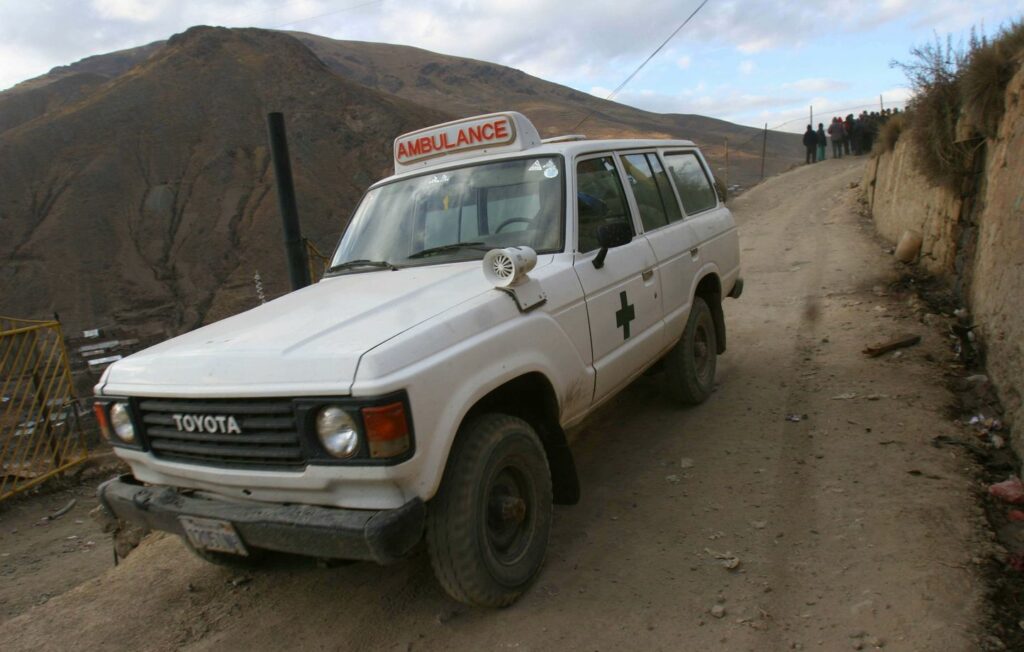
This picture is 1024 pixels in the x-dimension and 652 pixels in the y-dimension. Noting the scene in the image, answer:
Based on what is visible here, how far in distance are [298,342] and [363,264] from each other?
130 cm

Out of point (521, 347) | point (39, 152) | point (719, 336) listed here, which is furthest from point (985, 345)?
point (39, 152)

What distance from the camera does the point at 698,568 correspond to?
312 centimetres

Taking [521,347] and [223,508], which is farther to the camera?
[521,347]

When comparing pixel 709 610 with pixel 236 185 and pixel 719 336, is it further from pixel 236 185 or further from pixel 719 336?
pixel 236 185

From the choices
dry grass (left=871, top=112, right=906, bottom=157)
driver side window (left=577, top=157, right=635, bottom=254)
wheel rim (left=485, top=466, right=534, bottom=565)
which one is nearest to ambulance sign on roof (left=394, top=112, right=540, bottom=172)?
driver side window (left=577, top=157, right=635, bottom=254)

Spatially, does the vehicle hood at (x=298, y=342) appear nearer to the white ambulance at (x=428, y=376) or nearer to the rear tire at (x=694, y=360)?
the white ambulance at (x=428, y=376)

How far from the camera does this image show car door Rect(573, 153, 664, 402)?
11.6ft

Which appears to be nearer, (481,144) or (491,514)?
(491,514)

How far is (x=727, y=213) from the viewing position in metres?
5.64

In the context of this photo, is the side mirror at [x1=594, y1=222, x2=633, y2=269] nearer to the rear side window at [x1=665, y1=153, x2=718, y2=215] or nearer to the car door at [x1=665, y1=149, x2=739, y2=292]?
the car door at [x1=665, y1=149, x2=739, y2=292]

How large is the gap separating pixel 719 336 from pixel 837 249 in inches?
237

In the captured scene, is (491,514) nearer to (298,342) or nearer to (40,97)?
(298,342)

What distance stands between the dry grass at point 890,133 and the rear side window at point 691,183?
25.0ft

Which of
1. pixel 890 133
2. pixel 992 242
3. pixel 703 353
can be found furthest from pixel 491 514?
pixel 890 133
